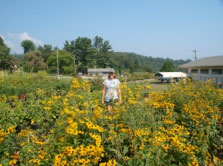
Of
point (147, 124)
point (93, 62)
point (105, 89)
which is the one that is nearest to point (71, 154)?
point (147, 124)

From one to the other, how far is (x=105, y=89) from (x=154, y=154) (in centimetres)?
305

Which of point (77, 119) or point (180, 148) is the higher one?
point (77, 119)

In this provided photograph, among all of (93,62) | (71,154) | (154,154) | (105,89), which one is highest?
(93,62)

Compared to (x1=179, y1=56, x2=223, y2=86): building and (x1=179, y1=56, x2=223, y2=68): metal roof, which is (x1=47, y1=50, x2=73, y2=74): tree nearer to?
A: (x1=179, y1=56, x2=223, y2=86): building

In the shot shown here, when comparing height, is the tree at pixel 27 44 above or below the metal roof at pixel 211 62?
above

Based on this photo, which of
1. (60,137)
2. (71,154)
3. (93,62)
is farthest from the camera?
(93,62)

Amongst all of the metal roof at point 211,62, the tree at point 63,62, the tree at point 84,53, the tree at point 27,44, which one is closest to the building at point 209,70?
the metal roof at point 211,62

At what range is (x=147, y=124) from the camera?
273 cm

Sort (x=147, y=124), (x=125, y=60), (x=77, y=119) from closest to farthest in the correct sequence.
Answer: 1. (x=77, y=119)
2. (x=147, y=124)
3. (x=125, y=60)

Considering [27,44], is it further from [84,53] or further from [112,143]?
[112,143]

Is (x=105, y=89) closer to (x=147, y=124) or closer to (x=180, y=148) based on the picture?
(x=147, y=124)

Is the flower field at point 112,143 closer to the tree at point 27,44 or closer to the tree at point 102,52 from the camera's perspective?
the tree at point 102,52

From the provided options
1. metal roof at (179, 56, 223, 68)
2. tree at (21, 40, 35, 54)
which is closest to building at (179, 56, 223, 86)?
metal roof at (179, 56, 223, 68)

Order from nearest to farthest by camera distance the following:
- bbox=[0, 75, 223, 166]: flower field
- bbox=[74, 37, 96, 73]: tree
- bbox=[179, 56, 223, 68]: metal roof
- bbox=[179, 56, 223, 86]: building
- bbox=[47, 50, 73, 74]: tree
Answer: bbox=[0, 75, 223, 166]: flower field, bbox=[179, 56, 223, 86]: building, bbox=[179, 56, 223, 68]: metal roof, bbox=[47, 50, 73, 74]: tree, bbox=[74, 37, 96, 73]: tree
